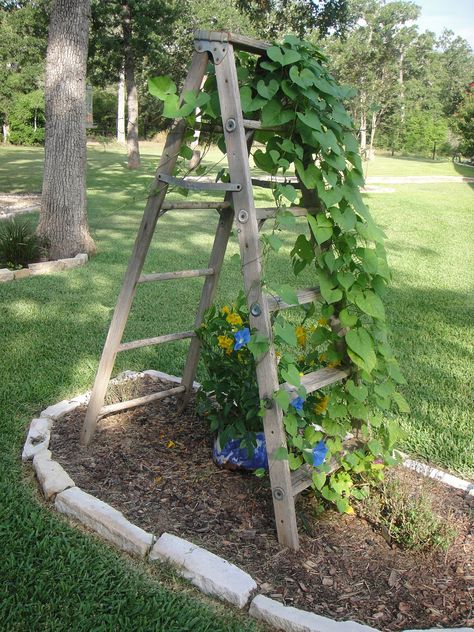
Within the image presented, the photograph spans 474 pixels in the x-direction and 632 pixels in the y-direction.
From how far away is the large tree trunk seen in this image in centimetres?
690

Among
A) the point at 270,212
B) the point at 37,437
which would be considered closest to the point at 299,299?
the point at 270,212

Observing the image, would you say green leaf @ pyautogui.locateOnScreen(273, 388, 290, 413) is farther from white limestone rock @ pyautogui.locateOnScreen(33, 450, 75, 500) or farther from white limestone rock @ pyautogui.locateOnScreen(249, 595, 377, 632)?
white limestone rock @ pyautogui.locateOnScreen(33, 450, 75, 500)

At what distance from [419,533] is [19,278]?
5.31 metres

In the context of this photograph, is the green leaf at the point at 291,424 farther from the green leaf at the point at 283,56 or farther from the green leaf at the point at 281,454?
the green leaf at the point at 283,56

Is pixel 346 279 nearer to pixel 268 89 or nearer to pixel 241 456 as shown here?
pixel 268 89

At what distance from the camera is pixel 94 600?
200 cm

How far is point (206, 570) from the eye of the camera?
2096 millimetres

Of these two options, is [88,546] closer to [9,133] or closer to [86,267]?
[86,267]

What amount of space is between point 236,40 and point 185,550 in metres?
1.83

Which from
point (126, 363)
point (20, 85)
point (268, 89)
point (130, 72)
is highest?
point (20, 85)

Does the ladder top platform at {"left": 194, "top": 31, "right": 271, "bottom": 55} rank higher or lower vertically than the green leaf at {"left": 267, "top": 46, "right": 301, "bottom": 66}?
higher

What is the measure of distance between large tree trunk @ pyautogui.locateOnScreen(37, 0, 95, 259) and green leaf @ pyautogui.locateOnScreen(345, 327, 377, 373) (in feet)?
18.4

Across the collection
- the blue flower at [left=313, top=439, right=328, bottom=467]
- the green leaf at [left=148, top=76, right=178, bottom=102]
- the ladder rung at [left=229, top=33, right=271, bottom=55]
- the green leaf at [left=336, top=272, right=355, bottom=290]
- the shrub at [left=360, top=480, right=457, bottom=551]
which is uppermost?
the ladder rung at [left=229, top=33, right=271, bottom=55]

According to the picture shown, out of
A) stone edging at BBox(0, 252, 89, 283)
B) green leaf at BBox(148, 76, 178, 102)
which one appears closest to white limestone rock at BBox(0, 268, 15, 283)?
stone edging at BBox(0, 252, 89, 283)
